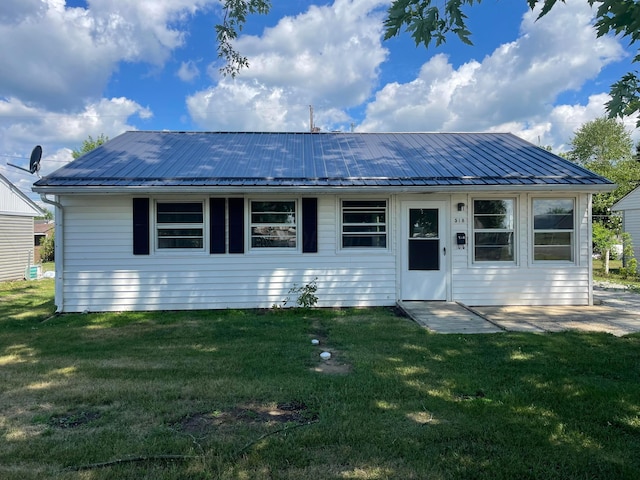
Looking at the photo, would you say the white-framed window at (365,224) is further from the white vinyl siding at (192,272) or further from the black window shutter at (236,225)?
the black window shutter at (236,225)

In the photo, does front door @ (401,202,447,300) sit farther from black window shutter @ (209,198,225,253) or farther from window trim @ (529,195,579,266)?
black window shutter @ (209,198,225,253)

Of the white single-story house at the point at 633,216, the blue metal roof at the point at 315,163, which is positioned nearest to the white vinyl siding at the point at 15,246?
the blue metal roof at the point at 315,163

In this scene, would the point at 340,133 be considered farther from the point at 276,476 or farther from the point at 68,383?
the point at 276,476

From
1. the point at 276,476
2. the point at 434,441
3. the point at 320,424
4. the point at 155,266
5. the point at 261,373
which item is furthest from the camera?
the point at 155,266

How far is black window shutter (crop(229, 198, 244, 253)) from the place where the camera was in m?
8.09

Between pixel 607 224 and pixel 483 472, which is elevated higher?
pixel 607 224

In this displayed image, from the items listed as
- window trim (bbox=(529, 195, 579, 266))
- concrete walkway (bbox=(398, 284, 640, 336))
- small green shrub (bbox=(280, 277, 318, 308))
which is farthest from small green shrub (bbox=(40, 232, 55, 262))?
window trim (bbox=(529, 195, 579, 266))

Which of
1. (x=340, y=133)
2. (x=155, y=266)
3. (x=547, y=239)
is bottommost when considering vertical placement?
(x=155, y=266)

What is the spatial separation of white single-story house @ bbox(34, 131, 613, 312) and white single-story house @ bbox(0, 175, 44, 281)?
9697mm

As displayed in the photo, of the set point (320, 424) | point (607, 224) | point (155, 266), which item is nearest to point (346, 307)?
point (155, 266)

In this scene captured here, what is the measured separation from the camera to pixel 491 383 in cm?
400

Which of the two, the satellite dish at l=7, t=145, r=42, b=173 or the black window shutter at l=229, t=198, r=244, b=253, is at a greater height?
the satellite dish at l=7, t=145, r=42, b=173

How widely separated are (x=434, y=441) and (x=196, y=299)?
244 inches

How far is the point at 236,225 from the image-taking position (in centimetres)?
Result: 810
